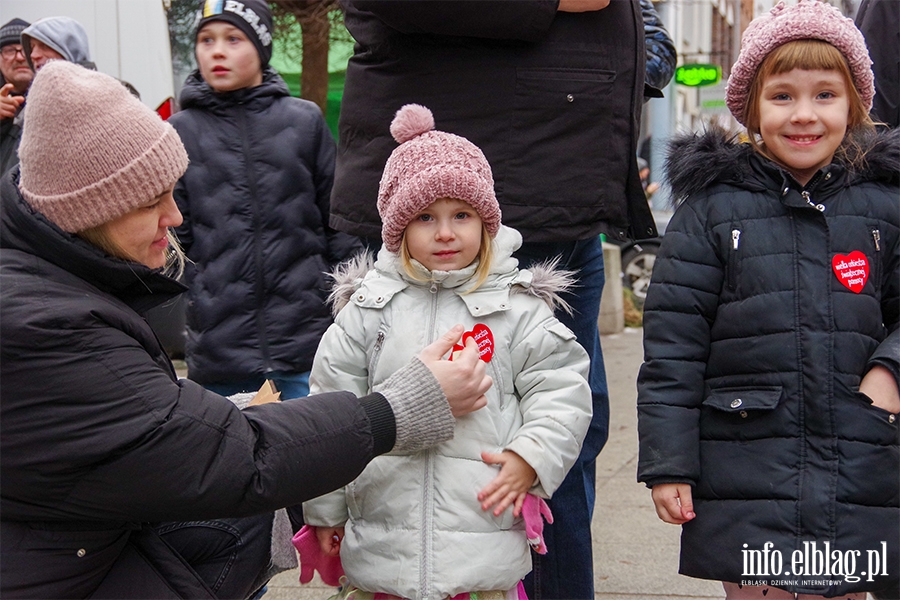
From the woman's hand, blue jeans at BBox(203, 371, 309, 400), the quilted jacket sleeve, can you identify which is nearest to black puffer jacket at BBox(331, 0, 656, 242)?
the quilted jacket sleeve

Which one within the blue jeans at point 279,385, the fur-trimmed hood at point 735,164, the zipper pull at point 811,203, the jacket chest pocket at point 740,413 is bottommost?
the blue jeans at point 279,385

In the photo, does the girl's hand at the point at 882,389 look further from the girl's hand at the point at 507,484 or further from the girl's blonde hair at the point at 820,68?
the girl's hand at the point at 507,484

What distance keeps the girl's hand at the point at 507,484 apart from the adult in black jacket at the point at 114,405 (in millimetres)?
155

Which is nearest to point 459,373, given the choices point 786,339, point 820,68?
point 786,339

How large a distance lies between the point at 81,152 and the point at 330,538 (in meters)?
1.06

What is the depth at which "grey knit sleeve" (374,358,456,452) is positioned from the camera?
2.23 meters

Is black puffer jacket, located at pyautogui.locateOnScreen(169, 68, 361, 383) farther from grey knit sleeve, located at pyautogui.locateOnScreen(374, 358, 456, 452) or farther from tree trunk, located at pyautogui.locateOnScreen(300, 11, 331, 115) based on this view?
tree trunk, located at pyautogui.locateOnScreen(300, 11, 331, 115)

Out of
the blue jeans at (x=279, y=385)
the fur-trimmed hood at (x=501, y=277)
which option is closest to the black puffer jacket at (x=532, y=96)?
the fur-trimmed hood at (x=501, y=277)

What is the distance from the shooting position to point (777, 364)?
2439 mm

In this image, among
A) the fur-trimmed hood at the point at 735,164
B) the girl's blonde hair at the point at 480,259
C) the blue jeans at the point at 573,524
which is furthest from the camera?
the blue jeans at the point at 573,524

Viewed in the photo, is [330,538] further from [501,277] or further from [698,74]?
[698,74]

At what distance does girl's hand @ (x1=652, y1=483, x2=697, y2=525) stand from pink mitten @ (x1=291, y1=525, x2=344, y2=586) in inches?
31.4

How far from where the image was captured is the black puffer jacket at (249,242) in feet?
12.7

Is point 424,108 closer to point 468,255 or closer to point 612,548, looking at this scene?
point 468,255
